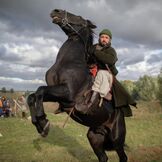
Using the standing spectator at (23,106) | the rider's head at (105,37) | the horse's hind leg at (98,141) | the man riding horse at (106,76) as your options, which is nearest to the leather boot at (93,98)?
the man riding horse at (106,76)

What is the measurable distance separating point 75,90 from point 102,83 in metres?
0.81

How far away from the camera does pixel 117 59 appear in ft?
25.4

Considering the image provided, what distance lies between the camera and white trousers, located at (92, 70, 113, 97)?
7.35 meters

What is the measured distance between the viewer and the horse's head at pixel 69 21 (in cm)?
702

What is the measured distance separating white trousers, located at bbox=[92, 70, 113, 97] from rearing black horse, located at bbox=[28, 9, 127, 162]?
174 millimetres

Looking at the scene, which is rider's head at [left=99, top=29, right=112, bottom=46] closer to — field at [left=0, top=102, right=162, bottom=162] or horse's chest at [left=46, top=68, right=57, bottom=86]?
horse's chest at [left=46, top=68, right=57, bottom=86]

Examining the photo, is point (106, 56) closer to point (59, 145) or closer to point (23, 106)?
point (59, 145)

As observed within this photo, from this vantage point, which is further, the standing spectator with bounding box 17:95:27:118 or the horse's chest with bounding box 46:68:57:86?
the standing spectator with bounding box 17:95:27:118

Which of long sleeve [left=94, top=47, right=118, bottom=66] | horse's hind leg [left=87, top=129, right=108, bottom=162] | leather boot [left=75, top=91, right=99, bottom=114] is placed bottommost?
horse's hind leg [left=87, top=129, right=108, bottom=162]

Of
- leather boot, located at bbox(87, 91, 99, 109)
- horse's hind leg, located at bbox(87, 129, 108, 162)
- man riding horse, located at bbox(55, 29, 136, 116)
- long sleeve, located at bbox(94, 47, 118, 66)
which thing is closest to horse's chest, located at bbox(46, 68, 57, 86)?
man riding horse, located at bbox(55, 29, 136, 116)

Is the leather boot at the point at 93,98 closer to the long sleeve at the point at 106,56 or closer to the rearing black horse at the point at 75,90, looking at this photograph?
the rearing black horse at the point at 75,90

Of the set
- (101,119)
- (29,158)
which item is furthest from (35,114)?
(29,158)

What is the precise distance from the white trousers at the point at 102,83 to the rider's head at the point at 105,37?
0.57 metres

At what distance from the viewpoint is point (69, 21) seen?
24.0ft
